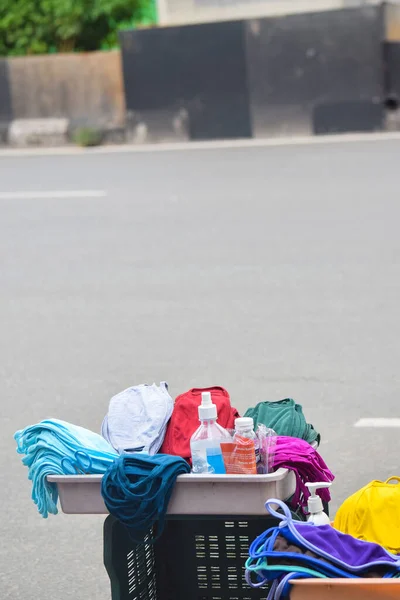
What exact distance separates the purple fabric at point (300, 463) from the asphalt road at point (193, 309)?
125 centimetres

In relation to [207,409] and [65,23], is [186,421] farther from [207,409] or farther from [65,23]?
[65,23]

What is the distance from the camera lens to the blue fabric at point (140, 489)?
136 inches

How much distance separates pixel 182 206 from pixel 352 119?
7.21 m

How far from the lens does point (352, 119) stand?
19.7 m

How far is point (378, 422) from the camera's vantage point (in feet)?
20.4

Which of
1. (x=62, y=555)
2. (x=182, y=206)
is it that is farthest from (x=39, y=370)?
(x=182, y=206)

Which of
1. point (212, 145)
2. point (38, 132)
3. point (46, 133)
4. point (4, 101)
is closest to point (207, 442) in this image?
point (212, 145)

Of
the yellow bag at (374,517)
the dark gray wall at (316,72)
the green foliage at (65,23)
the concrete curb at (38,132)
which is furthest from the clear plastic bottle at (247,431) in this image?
the green foliage at (65,23)

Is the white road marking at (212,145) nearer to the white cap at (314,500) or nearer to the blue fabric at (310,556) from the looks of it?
the white cap at (314,500)

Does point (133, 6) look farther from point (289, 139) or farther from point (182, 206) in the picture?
point (182, 206)

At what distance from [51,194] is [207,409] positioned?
1148 centimetres

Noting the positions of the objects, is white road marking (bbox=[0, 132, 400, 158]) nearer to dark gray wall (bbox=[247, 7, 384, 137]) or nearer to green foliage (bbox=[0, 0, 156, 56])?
dark gray wall (bbox=[247, 7, 384, 137])

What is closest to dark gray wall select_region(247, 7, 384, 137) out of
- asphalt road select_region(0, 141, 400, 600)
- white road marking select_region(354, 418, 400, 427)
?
asphalt road select_region(0, 141, 400, 600)

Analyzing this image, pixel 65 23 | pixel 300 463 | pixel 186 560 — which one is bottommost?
pixel 186 560
